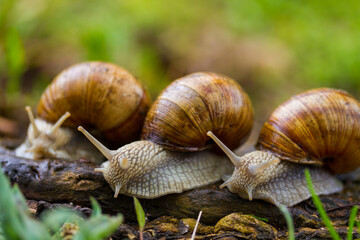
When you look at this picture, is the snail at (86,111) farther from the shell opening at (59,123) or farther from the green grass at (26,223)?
the green grass at (26,223)

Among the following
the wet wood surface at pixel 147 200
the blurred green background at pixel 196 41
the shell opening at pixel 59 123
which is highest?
the blurred green background at pixel 196 41

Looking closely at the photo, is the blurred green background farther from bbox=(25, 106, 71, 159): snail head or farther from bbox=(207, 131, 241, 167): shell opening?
bbox=(207, 131, 241, 167): shell opening

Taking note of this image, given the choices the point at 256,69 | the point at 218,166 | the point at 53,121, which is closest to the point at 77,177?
the point at 53,121

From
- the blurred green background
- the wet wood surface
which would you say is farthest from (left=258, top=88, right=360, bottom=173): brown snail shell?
the blurred green background

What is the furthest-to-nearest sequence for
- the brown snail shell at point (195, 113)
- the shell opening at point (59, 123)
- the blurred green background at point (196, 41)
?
the blurred green background at point (196, 41), the shell opening at point (59, 123), the brown snail shell at point (195, 113)

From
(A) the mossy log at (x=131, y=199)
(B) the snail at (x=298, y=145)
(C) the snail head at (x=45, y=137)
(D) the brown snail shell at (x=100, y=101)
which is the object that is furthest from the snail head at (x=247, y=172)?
(C) the snail head at (x=45, y=137)

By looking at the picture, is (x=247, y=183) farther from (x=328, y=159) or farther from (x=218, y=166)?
(x=328, y=159)

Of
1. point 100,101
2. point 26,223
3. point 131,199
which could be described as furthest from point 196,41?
point 26,223
